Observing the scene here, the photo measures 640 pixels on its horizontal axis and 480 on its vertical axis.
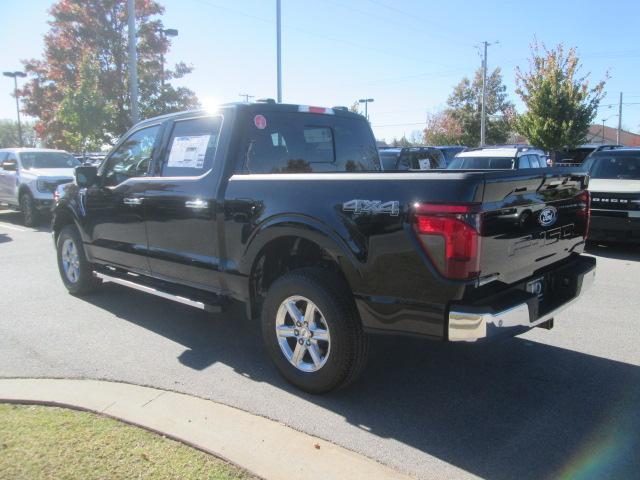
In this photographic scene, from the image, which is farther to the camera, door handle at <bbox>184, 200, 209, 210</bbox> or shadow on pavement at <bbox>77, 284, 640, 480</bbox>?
door handle at <bbox>184, 200, 209, 210</bbox>

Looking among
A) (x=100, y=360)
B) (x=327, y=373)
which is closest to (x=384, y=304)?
(x=327, y=373)

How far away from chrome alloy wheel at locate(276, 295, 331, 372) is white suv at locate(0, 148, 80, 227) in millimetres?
11274

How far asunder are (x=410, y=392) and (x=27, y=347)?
10.8 feet

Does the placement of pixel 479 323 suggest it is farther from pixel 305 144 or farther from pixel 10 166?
pixel 10 166

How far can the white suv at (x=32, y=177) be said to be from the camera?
13.1m

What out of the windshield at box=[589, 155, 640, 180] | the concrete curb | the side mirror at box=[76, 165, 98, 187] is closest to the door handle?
the concrete curb

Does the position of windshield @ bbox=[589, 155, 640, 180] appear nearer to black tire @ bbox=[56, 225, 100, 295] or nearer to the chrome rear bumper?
the chrome rear bumper

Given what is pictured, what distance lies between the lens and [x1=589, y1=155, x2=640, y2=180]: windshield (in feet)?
28.9

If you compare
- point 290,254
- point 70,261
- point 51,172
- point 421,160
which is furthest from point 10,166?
point 290,254

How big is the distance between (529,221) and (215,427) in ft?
7.48

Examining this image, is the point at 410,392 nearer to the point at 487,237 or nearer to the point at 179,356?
the point at 487,237

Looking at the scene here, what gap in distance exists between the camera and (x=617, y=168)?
905 centimetres

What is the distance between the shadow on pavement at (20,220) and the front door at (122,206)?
7.64 metres

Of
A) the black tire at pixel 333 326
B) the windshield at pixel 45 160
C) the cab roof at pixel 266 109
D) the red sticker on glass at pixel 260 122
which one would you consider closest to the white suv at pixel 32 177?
the windshield at pixel 45 160
